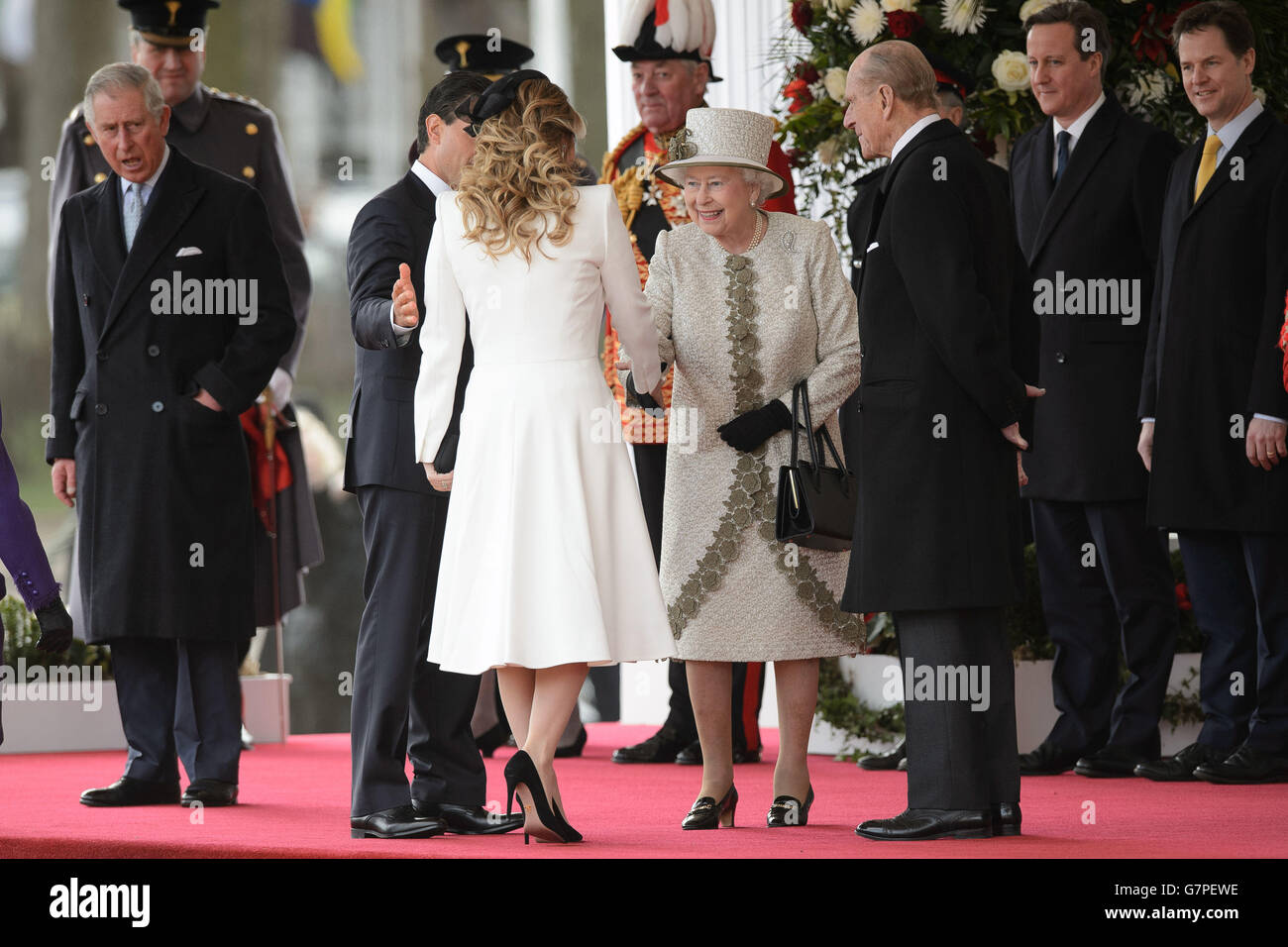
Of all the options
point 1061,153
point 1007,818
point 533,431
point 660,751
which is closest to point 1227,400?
point 1061,153

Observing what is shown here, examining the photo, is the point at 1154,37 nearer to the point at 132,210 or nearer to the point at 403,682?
the point at 132,210

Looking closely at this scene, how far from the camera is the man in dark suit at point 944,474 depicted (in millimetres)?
3373

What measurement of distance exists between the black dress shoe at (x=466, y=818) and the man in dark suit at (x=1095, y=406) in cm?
171

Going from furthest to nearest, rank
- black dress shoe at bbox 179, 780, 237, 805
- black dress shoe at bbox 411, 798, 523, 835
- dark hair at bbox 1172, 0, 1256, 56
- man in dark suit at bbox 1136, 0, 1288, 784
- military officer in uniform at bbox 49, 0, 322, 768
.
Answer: military officer in uniform at bbox 49, 0, 322, 768
dark hair at bbox 1172, 0, 1256, 56
man in dark suit at bbox 1136, 0, 1288, 784
black dress shoe at bbox 179, 780, 237, 805
black dress shoe at bbox 411, 798, 523, 835

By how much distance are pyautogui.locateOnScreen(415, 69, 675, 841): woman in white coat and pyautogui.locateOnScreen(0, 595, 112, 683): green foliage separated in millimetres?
3136

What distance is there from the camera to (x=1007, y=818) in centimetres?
347

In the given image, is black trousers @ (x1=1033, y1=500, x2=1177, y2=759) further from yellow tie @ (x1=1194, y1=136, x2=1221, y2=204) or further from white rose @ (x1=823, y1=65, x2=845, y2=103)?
white rose @ (x1=823, y1=65, x2=845, y2=103)

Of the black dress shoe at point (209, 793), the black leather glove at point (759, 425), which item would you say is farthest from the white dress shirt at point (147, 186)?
the black leather glove at point (759, 425)

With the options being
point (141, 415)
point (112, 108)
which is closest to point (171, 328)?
Result: point (141, 415)

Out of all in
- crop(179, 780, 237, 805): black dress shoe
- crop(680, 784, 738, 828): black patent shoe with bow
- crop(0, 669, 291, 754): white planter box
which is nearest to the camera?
crop(680, 784, 738, 828): black patent shoe with bow

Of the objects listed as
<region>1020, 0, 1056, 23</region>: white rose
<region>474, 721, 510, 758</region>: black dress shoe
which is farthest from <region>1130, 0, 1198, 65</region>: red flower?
<region>474, 721, 510, 758</region>: black dress shoe

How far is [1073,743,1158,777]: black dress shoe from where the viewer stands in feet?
15.2

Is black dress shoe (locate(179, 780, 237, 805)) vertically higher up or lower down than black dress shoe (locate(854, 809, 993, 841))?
lower down

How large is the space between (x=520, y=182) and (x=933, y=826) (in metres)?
1.43
